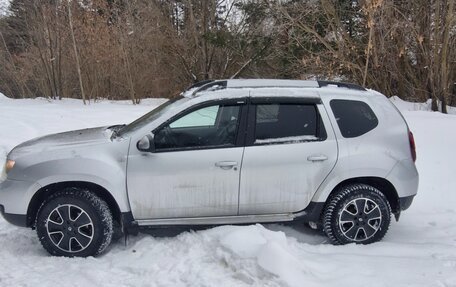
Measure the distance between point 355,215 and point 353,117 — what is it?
1012 mm

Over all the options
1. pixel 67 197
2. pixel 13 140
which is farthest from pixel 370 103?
pixel 13 140

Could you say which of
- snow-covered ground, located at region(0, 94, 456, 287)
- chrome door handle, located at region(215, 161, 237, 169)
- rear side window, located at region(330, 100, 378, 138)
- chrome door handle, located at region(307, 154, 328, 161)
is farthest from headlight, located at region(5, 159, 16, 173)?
rear side window, located at region(330, 100, 378, 138)

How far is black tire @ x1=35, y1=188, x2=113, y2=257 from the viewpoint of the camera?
4.07m

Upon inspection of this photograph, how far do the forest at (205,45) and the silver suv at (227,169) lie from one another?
933 centimetres

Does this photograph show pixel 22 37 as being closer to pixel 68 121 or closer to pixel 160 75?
pixel 160 75

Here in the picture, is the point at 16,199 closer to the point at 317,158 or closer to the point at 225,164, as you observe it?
the point at 225,164

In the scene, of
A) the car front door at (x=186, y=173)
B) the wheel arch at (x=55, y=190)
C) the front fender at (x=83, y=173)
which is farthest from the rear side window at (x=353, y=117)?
the wheel arch at (x=55, y=190)

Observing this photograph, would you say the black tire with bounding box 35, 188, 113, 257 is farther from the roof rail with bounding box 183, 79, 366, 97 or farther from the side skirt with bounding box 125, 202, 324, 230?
the roof rail with bounding box 183, 79, 366, 97

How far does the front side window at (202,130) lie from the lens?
421cm

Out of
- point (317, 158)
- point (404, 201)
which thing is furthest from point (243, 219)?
point (404, 201)

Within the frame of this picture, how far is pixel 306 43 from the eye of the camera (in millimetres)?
16953

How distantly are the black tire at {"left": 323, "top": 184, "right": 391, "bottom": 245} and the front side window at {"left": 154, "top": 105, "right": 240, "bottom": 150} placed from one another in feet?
4.08

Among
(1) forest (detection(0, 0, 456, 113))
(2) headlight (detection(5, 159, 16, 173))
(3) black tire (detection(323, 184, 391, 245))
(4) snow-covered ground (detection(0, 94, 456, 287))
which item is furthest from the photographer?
(1) forest (detection(0, 0, 456, 113))

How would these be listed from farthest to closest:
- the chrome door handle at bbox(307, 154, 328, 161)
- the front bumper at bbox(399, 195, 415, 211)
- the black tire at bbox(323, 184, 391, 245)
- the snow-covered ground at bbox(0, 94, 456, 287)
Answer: the front bumper at bbox(399, 195, 415, 211), the black tire at bbox(323, 184, 391, 245), the chrome door handle at bbox(307, 154, 328, 161), the snow-covered ground at bbox(0, 94, 456, 287)
